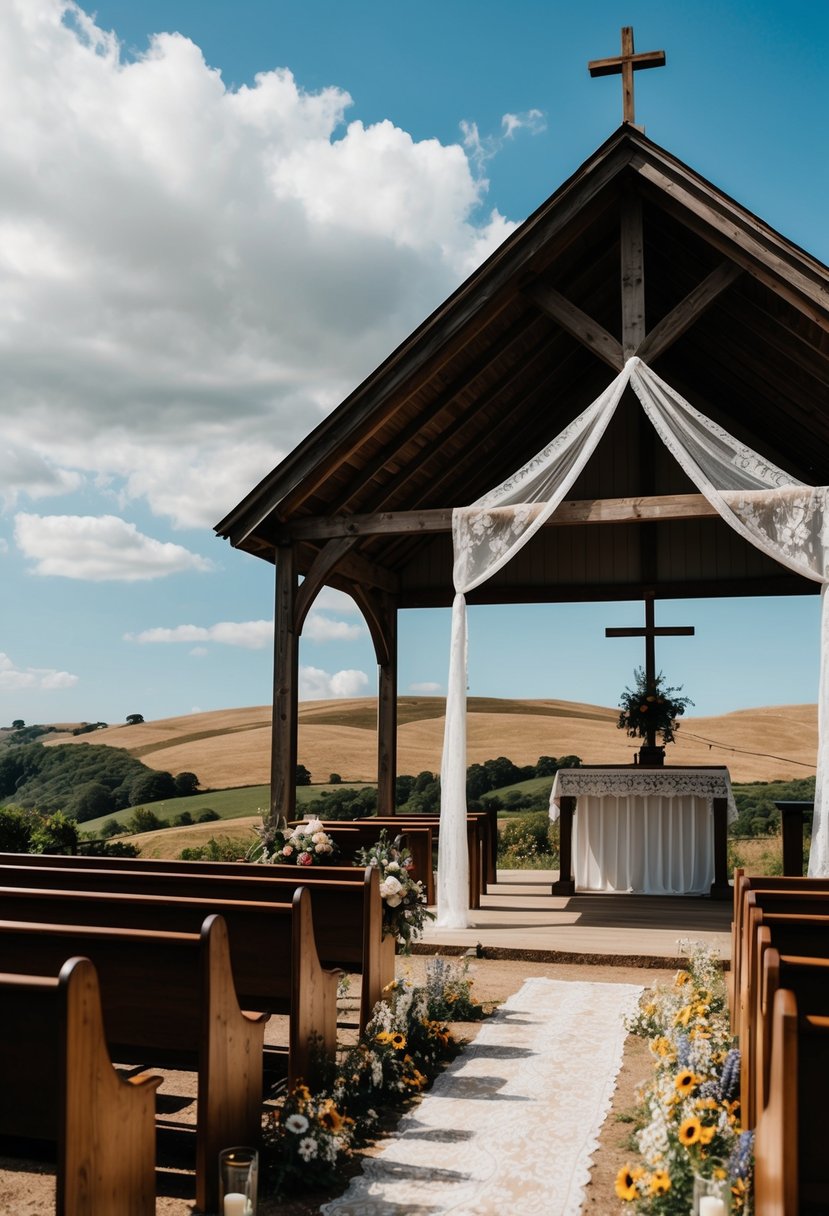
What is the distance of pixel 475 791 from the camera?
22.0m

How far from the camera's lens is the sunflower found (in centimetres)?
321

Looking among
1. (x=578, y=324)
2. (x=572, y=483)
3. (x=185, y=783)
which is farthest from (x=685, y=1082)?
(x=185, y=783)

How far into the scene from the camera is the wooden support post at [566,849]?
11281mm

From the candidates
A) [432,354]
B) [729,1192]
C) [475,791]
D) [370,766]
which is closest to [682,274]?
[432,354]

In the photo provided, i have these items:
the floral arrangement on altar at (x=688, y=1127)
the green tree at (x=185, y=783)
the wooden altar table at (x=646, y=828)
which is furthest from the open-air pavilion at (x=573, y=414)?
the green tree at (x=185, y=783)

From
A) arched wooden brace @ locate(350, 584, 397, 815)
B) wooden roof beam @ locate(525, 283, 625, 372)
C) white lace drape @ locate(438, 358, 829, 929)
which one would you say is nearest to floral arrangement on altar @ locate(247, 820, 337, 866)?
white lace drape @ locate(438, 358, 829, 929)

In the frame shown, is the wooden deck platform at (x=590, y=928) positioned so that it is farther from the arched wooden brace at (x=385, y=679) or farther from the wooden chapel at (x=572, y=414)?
the arched wooden brace at (x=385, y=679)

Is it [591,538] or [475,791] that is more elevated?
[591,538]

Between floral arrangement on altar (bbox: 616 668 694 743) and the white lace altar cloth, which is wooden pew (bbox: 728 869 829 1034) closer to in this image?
the white lace altar cloth

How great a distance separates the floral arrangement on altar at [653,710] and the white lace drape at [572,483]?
346 cm

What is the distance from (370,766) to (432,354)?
53.2 feet

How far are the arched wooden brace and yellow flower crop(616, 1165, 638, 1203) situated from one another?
10040mm

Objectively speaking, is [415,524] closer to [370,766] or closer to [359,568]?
[359,568]

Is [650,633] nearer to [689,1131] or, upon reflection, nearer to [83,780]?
[689,1131]
